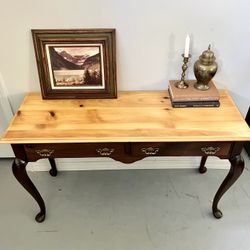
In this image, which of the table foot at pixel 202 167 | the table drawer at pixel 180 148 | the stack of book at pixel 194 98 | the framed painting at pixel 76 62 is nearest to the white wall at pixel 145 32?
the framed painting at pixel 76 62

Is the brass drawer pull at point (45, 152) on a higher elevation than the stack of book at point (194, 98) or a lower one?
lower

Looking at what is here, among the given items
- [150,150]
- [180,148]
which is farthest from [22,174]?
[180,148]

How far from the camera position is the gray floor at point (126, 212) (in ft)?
5.02

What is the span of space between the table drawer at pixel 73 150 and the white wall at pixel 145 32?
428 millimetres

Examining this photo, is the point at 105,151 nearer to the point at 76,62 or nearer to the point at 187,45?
the point at 76,62

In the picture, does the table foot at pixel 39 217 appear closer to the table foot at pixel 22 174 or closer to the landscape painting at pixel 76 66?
the table foot at pixel 22 174

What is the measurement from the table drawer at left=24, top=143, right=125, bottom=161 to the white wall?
43cm

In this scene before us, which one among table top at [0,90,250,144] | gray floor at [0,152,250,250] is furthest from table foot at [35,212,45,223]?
table top at [0,90,250,144]

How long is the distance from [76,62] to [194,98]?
0.65 m

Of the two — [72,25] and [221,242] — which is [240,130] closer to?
[221,242]

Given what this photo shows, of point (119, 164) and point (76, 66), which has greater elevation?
point (76, 66)

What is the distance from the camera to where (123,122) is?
1296mm

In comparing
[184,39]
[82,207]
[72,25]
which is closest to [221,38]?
[184,39]

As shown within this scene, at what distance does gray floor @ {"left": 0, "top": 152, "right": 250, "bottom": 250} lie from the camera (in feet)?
5.02
